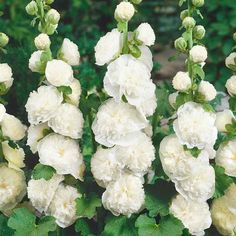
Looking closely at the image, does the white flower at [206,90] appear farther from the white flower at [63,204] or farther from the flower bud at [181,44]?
the white flower at [63,204]

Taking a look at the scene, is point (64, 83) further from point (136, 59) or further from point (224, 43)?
point (224, 43)

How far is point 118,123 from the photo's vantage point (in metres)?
1.83

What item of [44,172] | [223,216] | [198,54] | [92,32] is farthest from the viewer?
[92,32]

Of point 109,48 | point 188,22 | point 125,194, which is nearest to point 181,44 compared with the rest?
point 188,22

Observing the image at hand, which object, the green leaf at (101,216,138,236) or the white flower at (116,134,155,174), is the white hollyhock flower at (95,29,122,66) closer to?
the white flower at (116,134,155,174)

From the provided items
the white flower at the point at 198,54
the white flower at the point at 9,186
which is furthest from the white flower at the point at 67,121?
the white flower at the point at 198,54

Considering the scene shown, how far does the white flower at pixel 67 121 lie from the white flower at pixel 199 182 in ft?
A: 0.94

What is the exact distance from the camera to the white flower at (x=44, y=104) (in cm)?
185

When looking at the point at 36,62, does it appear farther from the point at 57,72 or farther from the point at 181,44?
the point at 181,44

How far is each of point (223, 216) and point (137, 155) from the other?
0.32m

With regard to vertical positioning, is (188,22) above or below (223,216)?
above

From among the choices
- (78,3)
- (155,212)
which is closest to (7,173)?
(155,212)

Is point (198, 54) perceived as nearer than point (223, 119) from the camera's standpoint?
Yes

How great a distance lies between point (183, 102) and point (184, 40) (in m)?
0.15
